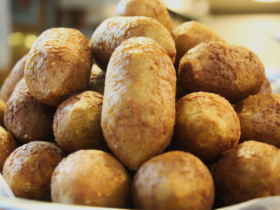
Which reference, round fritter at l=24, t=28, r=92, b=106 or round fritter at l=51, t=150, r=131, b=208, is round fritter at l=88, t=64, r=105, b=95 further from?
round fritter at l=51, t=150, r=131, b=208

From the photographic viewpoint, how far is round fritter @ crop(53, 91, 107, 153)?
0.71m

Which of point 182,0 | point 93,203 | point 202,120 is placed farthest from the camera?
point 182,0

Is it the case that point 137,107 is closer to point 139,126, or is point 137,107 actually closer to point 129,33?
point 139,126

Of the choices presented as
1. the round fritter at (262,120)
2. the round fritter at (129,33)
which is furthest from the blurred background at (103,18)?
the round fritter at (129,33)

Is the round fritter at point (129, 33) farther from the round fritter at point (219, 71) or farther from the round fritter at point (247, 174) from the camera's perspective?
the round fritter at point (247, 174)

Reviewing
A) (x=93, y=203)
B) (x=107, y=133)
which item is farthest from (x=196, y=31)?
(x=93, y=203)

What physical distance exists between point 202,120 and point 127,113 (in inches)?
7.2

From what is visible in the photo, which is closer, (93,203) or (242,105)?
(93,203)

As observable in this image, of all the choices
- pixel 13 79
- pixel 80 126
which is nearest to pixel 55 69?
pixel 80 126

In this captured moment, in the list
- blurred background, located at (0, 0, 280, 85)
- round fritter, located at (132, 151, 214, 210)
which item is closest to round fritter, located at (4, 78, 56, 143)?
round fritter, located at (132, 151, 214, 210)

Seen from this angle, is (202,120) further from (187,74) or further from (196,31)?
(196,31)

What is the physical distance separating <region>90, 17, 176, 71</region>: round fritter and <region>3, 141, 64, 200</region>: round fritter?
0.33 meters

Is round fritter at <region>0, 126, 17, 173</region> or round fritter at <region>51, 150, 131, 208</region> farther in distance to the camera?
round fritter at <region>0, 126, 17, 173</region>

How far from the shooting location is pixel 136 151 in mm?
619
